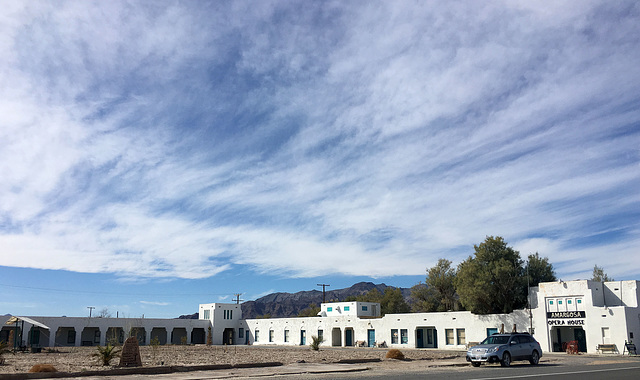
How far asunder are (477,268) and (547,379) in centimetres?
3334

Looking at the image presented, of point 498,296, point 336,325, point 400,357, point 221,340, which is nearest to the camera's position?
point 400,357

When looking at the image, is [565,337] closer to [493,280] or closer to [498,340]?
[493,280]

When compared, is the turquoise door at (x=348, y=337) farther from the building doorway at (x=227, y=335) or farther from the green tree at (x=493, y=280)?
the building doorway at (x=227, y=335)

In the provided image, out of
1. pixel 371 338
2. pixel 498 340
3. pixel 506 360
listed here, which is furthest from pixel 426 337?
pixel 506 360

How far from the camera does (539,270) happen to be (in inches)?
2041

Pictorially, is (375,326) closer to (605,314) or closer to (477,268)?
(477,268)

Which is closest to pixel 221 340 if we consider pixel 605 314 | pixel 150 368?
pixel 605 314

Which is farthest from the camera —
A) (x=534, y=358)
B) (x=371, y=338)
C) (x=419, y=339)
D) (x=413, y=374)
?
Result: (x=371, y=338)

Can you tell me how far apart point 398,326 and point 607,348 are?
2290 cm

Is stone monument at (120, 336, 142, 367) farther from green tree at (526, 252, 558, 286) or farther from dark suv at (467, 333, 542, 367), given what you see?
green tree at (526, 252, 558, 286)

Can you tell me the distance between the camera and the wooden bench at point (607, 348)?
37.9 metres

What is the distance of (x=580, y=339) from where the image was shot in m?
41.9

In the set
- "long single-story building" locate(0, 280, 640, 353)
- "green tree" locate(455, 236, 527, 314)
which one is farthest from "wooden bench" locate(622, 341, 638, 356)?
"green tree" locate(455, 236, 527, 314)

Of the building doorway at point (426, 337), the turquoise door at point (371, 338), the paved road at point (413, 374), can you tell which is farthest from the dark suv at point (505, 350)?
the turquoise door at point (371, 338)
